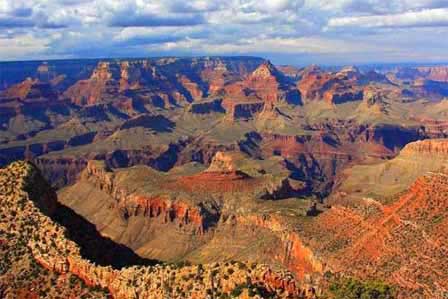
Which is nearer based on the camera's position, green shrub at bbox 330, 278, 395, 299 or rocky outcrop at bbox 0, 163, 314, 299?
rocky outcrop at bbox 0, 163, 314, 299

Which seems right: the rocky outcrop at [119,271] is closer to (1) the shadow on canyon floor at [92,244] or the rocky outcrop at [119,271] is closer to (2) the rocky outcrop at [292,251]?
(1) the shadow on canyon floor at [92,244]

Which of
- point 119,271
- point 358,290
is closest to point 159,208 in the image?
point 119,271

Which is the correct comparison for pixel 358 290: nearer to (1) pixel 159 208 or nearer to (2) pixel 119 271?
(2) pixel 119 271

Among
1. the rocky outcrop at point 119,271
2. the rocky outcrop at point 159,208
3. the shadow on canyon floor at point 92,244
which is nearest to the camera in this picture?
the rocky outcrop at point 119,271

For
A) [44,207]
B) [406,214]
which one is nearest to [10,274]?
[44,207]

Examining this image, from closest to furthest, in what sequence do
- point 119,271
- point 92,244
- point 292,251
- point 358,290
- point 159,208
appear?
point 358,290
point 119,271
point 92,244
point 292,251
point 159,208

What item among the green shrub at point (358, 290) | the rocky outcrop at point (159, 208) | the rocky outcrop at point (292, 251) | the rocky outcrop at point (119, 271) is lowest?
the rocky outcrop at point (159, 208)

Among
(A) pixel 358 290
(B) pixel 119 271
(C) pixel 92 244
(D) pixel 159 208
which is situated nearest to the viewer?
(A) pixel 358 290

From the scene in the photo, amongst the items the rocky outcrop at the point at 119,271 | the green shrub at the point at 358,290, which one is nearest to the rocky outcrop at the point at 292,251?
the green shrub at the point at 358,290

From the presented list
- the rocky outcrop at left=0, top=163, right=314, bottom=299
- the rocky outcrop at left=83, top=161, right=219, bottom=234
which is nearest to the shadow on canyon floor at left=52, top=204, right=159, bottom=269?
the rocky outcrop at left=0, top=163, right=314, bottom=299

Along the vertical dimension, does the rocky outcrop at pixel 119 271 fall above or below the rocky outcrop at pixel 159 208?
above

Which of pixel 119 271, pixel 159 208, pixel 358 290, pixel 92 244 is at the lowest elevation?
pixel 159 208

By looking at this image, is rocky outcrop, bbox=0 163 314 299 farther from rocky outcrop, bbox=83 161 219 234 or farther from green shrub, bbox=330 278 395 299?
rocky outcrop, bbox=83 161 219 234
